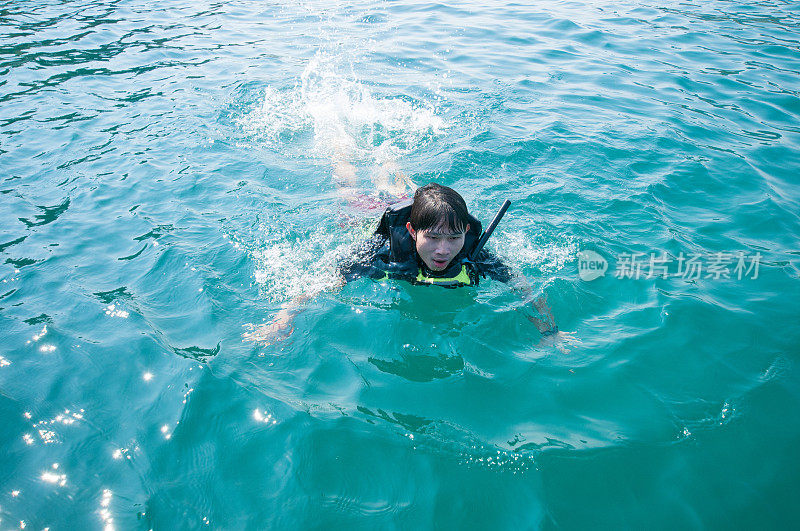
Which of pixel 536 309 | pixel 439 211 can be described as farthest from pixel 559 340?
pixel 439 211

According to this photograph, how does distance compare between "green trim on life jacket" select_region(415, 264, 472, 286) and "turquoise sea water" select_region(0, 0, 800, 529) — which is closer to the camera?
"turquoise sea water" select_region(0, 0, 800, 529)

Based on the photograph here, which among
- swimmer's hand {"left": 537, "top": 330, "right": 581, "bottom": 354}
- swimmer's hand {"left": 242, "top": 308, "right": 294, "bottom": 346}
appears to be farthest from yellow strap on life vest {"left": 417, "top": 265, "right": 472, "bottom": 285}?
swimmer's hand {"left": 242, "top": 308, "right": 294, "bottom": 346}

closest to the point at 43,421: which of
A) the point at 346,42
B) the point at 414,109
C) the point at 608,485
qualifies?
the point at 608,485

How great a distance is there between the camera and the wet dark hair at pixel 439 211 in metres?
3.64

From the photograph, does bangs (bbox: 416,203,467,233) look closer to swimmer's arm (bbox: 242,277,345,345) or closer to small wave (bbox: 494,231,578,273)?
small wave (bbox: 494,231,578,273)

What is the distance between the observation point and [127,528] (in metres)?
2.54

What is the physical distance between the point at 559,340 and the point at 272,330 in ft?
7.31

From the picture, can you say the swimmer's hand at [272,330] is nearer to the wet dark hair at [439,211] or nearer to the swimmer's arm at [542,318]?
the wet dark hair at [439,211]

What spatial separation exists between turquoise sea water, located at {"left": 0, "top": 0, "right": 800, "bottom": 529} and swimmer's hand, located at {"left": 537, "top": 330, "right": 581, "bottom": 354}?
7 cm

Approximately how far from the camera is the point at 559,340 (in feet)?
12.2

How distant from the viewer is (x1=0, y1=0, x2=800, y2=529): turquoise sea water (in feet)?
9.02

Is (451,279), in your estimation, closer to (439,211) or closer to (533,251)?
(439,211)

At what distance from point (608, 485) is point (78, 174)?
6430mm

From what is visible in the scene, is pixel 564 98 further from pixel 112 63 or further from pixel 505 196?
pixel 112 63
